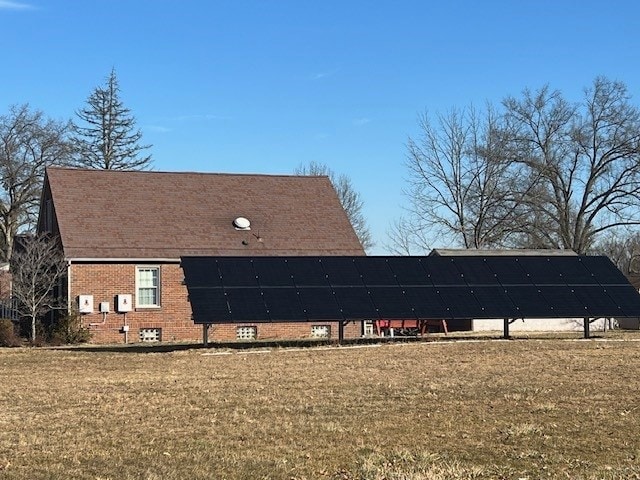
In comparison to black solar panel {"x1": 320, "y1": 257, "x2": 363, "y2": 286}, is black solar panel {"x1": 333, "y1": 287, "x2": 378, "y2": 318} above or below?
below

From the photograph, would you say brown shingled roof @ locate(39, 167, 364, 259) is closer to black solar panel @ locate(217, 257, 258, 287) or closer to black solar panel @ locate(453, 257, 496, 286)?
black solar panel @ locate(217, 257, 258, 287)

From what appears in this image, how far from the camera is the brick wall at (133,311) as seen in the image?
2975 centimetres

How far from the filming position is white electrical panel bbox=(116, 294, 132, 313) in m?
29.8

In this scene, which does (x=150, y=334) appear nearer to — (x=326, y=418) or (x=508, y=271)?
(x=508, y=271)

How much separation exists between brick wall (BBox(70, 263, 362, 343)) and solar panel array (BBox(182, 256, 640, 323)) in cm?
623

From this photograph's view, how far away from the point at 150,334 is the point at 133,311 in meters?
1.06

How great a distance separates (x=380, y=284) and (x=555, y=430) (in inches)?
527

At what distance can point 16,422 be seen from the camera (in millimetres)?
10984

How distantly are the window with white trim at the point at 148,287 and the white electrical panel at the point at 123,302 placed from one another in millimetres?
623

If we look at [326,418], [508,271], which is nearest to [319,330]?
[508,271]

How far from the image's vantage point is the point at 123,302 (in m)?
29.9

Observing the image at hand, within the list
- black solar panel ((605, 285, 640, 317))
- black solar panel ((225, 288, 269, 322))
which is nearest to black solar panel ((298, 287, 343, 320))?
black solar panel ((225, 288, 269, 322))

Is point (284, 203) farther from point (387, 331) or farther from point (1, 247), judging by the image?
point (1, 247)

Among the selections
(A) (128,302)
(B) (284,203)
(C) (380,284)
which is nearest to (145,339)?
(A) (128,302)
